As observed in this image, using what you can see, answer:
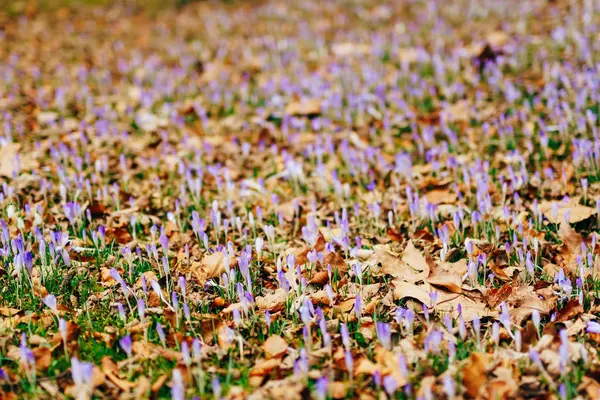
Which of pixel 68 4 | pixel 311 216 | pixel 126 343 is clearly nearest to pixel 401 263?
pixel 311 216

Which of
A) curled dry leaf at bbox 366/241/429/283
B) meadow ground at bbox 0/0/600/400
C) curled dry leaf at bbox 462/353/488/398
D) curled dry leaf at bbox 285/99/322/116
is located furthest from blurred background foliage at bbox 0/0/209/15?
curled dry leaf at bbox 462/353/488/398

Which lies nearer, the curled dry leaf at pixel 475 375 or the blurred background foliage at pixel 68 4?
the curled dry leaf at pixel 475 375

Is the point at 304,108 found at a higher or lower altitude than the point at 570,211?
higher

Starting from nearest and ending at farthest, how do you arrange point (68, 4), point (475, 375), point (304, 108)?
point (475, 375) < point (304, 108) < point (68, 4)

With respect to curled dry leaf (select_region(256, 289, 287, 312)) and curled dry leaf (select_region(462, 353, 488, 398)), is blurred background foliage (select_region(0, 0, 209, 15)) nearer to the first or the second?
curled dry leaf (select_region(256, 289, 287, 312))

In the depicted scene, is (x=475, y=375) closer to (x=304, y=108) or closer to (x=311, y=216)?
(x=311, y=216)

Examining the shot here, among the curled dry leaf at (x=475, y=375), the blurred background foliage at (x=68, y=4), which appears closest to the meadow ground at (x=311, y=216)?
the curled dry leaf at (x=475, y=375)

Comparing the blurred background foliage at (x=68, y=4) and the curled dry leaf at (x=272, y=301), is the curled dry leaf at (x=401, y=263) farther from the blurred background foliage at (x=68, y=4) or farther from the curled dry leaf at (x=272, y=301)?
the blurred background foliage at (x=68, y=4)

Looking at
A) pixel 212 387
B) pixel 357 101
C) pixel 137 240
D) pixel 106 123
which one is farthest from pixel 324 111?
pixel 212 387
